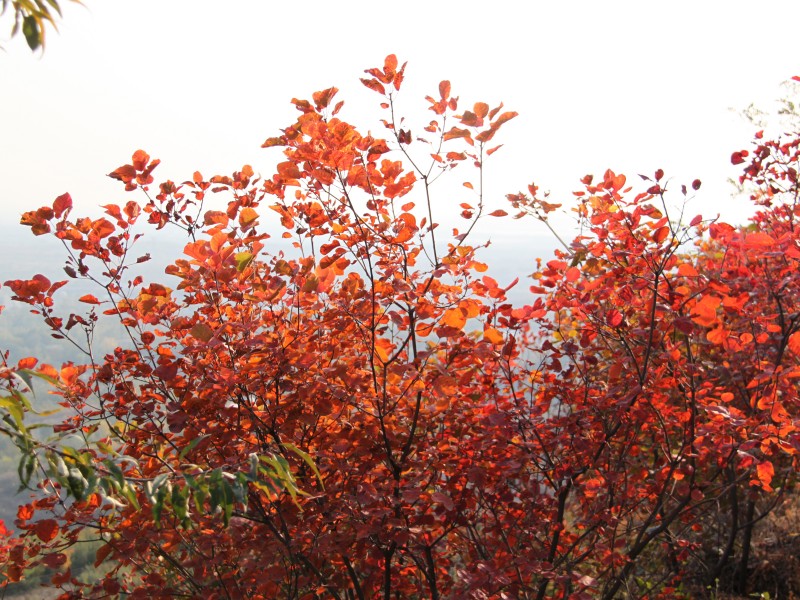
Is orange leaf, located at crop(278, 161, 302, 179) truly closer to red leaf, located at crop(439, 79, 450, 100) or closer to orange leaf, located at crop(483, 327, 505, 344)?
red leaf, located at crop(439, 79, 450, 100)

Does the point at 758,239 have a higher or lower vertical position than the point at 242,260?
higher

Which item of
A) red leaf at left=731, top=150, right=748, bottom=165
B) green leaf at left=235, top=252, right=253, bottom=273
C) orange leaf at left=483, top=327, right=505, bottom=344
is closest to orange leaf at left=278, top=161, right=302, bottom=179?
green leaf at left=235, top=252, right=253, bottom=273

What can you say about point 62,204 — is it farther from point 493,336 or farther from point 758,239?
point 758,239

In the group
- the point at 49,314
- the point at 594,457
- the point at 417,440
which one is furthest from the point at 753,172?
the point at 49,314

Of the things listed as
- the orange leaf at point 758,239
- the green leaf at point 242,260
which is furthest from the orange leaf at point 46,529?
the orange leaf at point 758,239

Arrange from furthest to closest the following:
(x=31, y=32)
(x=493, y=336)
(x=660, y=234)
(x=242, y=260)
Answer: (x=660, y=234)
(x=493, y=336)
(x=242, y=260)
(x=31, y=32)

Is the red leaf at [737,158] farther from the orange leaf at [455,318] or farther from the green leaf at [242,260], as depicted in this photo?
the green leaf at [242,260]

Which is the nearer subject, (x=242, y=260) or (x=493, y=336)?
(x=242, y=260)

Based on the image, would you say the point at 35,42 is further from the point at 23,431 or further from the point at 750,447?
the point at 750,447

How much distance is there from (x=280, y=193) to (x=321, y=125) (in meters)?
0.67

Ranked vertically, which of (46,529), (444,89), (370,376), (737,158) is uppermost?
(737,158)

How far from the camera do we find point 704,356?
4.71 m

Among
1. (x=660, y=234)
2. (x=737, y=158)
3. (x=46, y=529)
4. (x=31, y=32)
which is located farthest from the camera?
(x=737, y=158)

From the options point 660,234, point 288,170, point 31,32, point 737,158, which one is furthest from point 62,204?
point 737,158
